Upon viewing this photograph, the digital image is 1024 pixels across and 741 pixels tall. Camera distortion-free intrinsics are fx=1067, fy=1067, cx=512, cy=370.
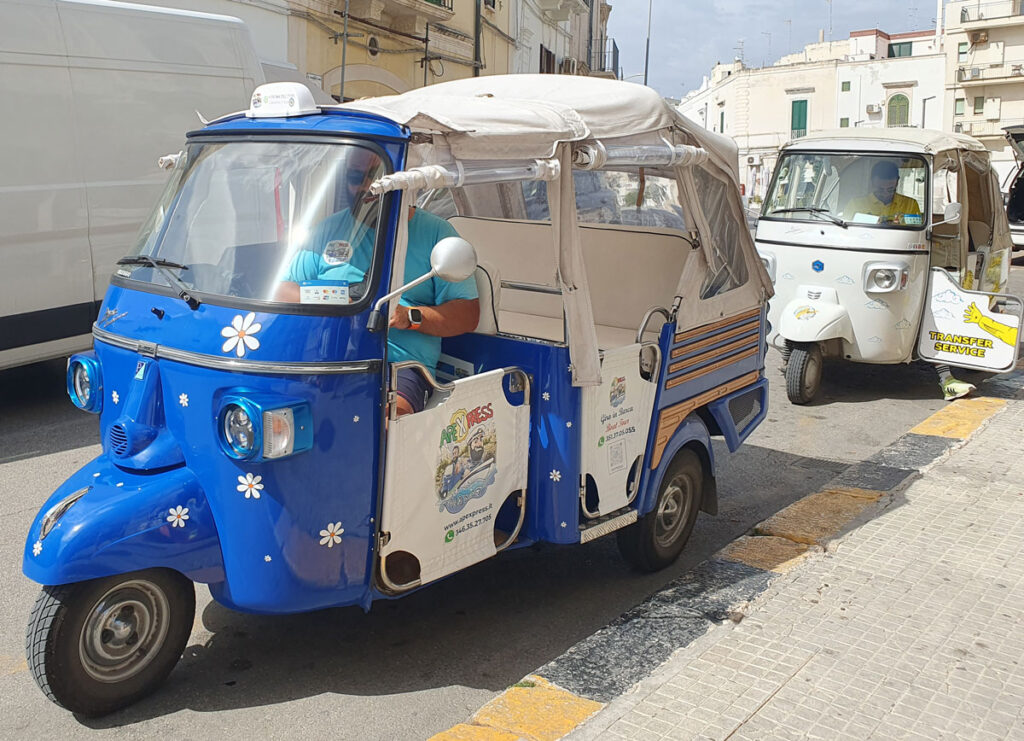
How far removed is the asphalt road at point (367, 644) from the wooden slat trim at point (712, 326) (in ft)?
3.80

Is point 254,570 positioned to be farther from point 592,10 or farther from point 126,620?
point 592,10

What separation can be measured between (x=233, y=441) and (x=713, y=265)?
2673 mm

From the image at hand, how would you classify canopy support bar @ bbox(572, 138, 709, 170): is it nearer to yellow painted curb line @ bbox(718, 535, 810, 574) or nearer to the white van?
yellow painted curb line @ bbox(718, 535, 810, 574)

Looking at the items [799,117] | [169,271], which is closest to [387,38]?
[169,271]

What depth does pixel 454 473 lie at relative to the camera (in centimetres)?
394

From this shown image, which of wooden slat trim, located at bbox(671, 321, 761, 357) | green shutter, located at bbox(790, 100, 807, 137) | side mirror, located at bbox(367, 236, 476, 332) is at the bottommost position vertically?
wooden slat trim, located at bbox(671, 321, 761, 357)

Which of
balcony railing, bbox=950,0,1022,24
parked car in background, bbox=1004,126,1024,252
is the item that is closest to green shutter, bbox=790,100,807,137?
balcony railing, bbox=950,0,1022,24

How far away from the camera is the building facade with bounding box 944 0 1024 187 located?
59406 millimetres

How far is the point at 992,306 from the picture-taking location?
28.2 ft

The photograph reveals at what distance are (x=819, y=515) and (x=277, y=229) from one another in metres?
3.43

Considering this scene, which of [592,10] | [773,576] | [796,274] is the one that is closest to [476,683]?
[773,576]

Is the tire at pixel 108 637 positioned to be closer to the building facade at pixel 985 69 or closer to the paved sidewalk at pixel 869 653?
the paved sidewalk at pixel 869 653

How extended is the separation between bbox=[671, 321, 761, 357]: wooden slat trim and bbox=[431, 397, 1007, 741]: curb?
99cm

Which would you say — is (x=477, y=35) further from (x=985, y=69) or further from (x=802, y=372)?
(x=985, y=69)
